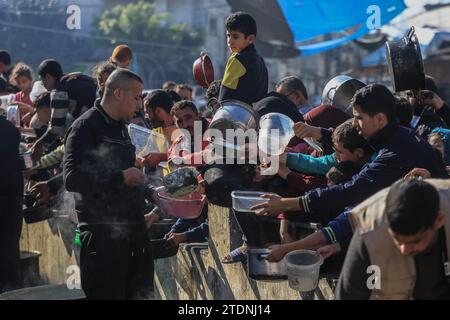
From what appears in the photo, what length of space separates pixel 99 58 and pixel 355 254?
41692 millimetres

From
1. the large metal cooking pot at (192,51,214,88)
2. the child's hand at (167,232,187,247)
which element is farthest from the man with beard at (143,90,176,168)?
the child's hand at (167,232,187,247)

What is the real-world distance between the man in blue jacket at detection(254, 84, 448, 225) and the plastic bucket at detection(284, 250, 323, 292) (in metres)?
0.32

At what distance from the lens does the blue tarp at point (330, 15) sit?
13.1m

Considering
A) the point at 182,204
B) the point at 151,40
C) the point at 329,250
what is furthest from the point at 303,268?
the point at 151,40

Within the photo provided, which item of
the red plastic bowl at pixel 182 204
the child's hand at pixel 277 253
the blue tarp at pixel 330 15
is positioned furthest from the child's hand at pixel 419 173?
the blue tarp at pixel 330 15

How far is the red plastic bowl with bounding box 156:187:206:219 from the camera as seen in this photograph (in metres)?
5.46

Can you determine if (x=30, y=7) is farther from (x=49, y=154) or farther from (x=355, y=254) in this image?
(x=355, y=254)

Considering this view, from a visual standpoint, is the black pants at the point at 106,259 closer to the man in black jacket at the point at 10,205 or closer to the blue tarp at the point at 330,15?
the man in black jacket at the point at 10,205

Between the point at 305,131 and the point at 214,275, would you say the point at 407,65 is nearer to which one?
the point at 305,131

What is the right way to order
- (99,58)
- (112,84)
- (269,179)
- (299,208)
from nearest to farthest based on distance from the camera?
1. (299,208)
2. (112,84)
3. (269,179)
4. (99,58)

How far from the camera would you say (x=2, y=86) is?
10250 mm

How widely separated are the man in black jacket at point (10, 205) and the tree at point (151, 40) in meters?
39.5
